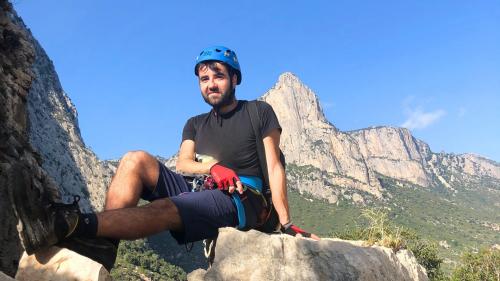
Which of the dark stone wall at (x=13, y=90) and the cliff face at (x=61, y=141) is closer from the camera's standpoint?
the dark stone wall at (x=13, y=90)

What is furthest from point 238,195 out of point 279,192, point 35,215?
point 35,215

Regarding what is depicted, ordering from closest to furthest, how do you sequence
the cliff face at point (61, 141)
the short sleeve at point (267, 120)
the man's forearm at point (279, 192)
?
the man's forearm at point (279, 192) < the short sleeve at point (267, 120) < the cliff face at point (61, 141)

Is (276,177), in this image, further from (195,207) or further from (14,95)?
(14,95)

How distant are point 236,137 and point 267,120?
0.44 m

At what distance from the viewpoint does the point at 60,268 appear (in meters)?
2.81

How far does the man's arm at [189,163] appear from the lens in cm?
469

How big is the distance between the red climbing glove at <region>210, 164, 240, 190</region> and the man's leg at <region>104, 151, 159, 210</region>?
60 centimetres

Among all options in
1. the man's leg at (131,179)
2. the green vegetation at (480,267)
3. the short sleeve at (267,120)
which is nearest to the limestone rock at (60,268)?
the man's leg at (131,179)

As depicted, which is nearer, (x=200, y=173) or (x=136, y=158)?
(x=136, y=158)

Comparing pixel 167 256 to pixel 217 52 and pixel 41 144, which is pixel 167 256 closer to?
pixel 41 144

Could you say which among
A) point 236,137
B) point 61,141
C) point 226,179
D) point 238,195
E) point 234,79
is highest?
point 61,141

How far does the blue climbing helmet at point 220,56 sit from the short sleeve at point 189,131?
2.27 feet

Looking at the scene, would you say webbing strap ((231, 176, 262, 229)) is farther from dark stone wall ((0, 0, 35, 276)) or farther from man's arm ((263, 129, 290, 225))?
dark stone wall ((0, 0, 35, 276))

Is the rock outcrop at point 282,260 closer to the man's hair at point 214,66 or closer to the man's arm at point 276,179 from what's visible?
the man's arm at point 276,179
